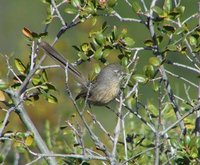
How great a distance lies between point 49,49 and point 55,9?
47 cm

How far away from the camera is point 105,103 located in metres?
6.40

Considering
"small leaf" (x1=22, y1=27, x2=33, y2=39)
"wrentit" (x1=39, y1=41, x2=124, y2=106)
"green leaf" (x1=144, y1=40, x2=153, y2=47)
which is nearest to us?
"small leaf" (x1=22, y1=27, x2=33, y2=39)

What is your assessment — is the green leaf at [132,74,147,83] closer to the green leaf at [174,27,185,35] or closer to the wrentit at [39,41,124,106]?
the green leaf at [174,27,185,35]

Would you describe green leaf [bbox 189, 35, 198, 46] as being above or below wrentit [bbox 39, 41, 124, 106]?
below

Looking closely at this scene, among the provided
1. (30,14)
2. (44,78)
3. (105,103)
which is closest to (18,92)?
(44,78)

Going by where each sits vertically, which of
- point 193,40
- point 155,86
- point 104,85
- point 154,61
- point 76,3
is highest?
point 104,85

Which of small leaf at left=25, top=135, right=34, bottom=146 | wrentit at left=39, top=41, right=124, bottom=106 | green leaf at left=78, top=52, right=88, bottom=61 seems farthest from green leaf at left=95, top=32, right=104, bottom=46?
wrentit at left=39, top=41, right=124, bottom=106

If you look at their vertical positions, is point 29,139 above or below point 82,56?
below

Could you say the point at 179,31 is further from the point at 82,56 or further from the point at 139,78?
the point at 82,56

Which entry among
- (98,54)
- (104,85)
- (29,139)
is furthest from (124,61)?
(104,85)

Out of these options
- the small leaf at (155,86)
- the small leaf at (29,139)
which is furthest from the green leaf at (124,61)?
the small leaf at (29,139)

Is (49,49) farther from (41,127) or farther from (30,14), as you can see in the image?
(30,14)

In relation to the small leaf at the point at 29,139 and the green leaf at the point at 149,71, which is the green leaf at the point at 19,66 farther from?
the green leaf at the point at 149,71

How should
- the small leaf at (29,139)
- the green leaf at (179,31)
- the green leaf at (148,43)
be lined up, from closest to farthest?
the small leaf at (29,139), the green leaf at (179,31), the green leaf at (148,43)
